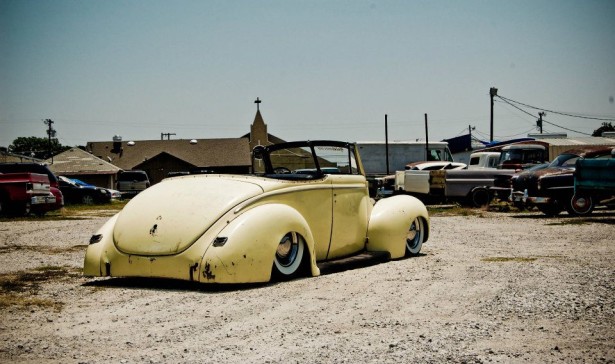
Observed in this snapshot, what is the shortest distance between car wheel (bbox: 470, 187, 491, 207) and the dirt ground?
1667 centimetres

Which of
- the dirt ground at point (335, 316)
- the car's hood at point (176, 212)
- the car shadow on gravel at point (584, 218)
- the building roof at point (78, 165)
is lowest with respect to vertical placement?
the car shadow on gravel at point (584, 218)

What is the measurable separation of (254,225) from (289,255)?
2.68ft

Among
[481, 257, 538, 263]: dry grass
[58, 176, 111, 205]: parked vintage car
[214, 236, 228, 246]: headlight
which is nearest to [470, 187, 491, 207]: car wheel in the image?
[481, 257, 538, 263]: dry grass

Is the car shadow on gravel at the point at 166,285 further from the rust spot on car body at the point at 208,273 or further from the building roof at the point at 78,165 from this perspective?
the building roof at the point at 78,165

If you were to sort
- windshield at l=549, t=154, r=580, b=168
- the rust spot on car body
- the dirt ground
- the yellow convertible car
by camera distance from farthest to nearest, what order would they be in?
windshield at l=549, t=154, r=580, b=168 → the yellow convertible car → the rust spot on car body → the dirt ground

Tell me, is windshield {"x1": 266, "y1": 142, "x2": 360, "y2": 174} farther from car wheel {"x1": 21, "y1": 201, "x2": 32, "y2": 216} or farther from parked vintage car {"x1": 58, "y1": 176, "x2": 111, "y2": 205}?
parked vintage car {"x1": 58, "y1": 176, "x2": 111, "y2": 205}

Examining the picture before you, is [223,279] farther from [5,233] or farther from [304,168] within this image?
[5,233]

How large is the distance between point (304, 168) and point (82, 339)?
448 centimetres

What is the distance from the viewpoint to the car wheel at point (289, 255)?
7.34 metres

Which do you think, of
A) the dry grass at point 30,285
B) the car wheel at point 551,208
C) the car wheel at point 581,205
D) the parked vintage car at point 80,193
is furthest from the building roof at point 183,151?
the dry grass at point 30,285

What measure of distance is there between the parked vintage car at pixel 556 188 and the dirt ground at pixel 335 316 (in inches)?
458

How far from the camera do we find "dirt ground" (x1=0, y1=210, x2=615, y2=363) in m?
4.45

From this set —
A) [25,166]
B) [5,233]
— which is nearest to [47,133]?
[25,166]

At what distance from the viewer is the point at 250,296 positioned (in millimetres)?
6363
